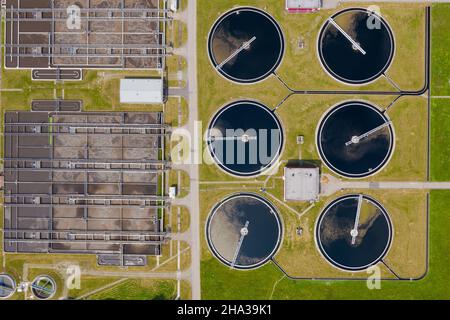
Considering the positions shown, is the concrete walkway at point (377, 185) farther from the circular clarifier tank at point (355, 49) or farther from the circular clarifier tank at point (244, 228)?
the circular clarifier tank at point (355, 49)

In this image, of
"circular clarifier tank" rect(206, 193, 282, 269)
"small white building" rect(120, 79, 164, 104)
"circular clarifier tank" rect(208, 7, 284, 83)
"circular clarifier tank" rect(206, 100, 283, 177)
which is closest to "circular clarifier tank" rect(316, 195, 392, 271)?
"circular clarifier tank" rect(206, 193, 282, 269)

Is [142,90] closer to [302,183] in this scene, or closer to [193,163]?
[193,163]

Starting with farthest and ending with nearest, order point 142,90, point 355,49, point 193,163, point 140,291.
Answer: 1. point 140,291
2. point 193,163
3. point 355,49
4. point 142,90

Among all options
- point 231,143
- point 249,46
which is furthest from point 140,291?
point 249,46

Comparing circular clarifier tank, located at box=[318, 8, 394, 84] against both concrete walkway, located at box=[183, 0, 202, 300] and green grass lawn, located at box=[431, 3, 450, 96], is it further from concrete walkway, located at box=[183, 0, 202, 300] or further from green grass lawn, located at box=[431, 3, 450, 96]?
concrete walkway, located at box=[183, 0, 202, 300]

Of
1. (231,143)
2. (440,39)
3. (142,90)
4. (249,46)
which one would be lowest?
(231,143)

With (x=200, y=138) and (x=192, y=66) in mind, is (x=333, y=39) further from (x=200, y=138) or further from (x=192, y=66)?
(x=200, y=138)

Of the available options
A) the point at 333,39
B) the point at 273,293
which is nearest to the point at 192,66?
the point at 333,39
